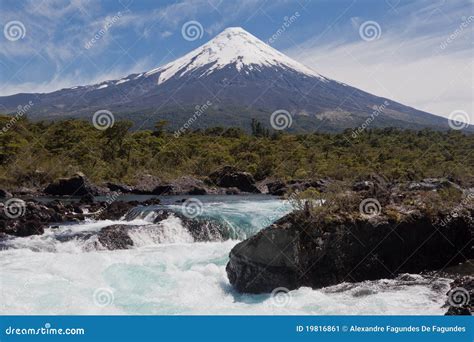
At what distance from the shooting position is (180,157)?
2047 inches

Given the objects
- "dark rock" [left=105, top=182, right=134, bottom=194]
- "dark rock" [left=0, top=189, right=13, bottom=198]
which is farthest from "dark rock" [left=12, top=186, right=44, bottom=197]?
"dark rock" [left=105, top=182, right=134, bottom=194]

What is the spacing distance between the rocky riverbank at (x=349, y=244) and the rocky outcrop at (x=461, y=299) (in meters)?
1.87

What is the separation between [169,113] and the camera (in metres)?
164

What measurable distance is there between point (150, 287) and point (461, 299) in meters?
6.65

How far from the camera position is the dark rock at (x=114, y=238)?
16859 mm

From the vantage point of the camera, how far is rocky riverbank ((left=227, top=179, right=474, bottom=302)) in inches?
423

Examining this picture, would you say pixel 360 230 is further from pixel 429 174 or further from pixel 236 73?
pixel 236 73

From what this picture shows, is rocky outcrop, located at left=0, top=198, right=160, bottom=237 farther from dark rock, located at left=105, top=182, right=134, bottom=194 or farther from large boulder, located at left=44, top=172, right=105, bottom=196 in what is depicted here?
dark rock, located at left=105, top=182, right=134, bottom=194

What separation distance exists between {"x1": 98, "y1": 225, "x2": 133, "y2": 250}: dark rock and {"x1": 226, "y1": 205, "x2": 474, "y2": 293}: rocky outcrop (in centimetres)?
674

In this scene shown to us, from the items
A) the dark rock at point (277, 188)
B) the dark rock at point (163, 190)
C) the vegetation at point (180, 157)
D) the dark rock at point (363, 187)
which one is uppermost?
the vegetation at point (180, 157)

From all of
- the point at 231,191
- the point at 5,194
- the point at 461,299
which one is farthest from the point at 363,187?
the point at 5,194

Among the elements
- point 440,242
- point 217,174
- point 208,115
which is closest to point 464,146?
point 217,174

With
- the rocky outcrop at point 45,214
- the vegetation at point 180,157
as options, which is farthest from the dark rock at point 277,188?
the rocky outcrop at point 45,214

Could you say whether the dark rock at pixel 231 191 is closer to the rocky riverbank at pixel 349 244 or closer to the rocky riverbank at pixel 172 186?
the rocky riverbank at pixel 172 186
